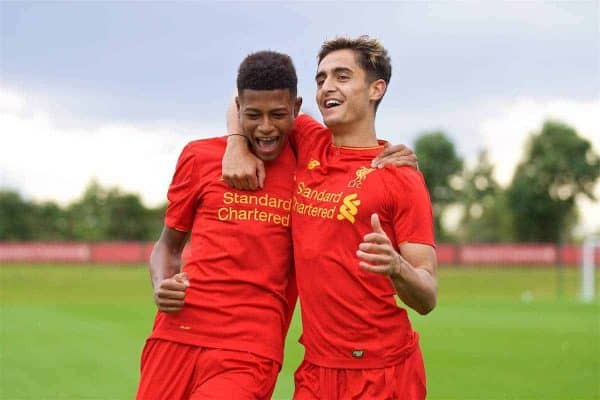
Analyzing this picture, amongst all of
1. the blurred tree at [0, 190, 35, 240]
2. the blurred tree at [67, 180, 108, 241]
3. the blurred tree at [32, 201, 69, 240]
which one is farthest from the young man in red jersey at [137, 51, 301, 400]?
the blurred tree at [67, 180, 108, 241]

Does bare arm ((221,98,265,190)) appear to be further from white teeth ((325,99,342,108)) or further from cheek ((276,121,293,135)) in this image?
white teeth ((325,99,342,108))

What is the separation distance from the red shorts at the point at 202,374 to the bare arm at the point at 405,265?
850 millimetres

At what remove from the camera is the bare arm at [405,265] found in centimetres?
404

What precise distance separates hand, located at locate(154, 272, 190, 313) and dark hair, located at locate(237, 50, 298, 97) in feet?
3.64

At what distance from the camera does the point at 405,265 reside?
4.26 m

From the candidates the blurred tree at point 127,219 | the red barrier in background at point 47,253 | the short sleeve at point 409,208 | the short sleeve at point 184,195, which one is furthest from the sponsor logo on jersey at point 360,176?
the blurred tree at point 127,219

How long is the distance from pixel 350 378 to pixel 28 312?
21472mm

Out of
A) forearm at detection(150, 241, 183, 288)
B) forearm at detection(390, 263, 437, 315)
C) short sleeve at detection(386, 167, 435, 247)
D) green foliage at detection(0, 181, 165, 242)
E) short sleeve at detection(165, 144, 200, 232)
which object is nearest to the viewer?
forearm at detection(390, 263, 437, 315)

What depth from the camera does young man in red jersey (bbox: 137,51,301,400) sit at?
4750mm

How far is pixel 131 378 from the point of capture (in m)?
12.3

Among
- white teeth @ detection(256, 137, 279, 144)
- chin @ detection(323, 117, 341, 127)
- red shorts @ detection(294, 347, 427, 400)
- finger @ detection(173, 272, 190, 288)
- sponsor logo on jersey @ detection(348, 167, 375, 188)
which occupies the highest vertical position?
chin @ detection(323, 117, 341, 127)

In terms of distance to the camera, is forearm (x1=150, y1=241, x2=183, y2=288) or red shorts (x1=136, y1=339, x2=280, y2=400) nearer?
red shorts (x1=136, y1=339, x2=280, y2=400)

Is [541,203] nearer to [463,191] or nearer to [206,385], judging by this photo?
[463,191]

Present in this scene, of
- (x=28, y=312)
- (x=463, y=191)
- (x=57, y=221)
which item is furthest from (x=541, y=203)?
(x=28, y=312)
